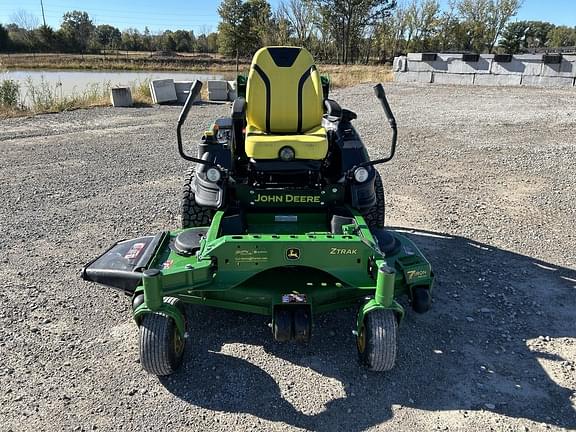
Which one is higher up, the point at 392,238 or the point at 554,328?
the point at 392,238

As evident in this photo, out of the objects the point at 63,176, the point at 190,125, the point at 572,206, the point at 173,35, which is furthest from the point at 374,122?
the point at 173,35

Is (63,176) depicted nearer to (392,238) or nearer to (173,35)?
(392,238)

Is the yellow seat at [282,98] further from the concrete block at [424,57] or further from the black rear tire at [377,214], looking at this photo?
the concrete block at [424,57]

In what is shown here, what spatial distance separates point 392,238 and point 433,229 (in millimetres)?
1837

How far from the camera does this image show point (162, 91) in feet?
46.2

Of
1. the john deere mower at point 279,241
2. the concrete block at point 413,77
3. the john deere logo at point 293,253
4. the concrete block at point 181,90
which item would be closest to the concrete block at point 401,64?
the concrete block at point 413,77

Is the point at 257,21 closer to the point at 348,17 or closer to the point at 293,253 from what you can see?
the point at 348,17

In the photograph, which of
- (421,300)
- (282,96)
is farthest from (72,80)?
(421,300)

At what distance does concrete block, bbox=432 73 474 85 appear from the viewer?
19.7 m

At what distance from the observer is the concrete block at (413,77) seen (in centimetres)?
2084

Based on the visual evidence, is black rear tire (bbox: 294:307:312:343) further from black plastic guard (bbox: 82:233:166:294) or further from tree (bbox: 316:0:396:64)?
tree (bbox: 316:0:396:64)

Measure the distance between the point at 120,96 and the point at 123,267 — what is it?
37.2ft

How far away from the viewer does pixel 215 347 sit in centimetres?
315

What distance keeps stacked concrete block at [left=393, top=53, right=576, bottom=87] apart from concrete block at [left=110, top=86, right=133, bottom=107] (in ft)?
41.4
